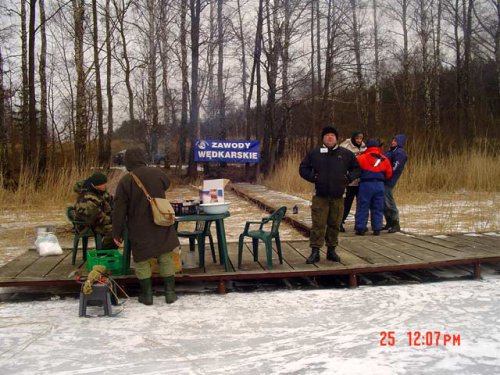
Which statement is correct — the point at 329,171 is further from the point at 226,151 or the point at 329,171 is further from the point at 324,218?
the point at 226,151

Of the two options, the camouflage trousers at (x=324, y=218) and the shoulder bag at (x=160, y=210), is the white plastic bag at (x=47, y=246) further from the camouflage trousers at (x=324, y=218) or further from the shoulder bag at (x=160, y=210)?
the camouflage trousers at (x=324, y=218)

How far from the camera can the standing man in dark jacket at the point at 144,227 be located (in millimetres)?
4598

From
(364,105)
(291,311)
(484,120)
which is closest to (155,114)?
(364,105)

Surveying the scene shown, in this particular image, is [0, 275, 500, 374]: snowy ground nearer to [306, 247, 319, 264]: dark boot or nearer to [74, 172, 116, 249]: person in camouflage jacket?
[306, 247, 319, 264]: dark boot

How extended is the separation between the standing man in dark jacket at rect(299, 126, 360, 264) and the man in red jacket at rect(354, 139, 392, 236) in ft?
4.49

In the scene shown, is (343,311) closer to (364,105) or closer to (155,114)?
(155,114)

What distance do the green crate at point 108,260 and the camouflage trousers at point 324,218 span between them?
6.74ft

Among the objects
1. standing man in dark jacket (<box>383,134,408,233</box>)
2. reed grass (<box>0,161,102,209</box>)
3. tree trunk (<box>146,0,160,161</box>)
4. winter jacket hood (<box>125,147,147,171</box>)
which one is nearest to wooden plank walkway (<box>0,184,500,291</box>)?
standing man in dark jacket (<box>383,134,408,233</box>)

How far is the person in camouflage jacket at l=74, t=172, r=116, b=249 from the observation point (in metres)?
5.36

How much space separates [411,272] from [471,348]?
2.47 metres

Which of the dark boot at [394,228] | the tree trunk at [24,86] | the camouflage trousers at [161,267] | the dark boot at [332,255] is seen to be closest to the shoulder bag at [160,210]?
the camouflage trousers at [161,267]

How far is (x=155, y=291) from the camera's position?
17.2ft
